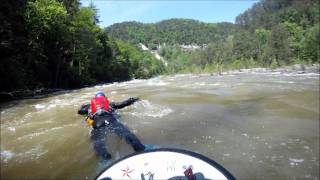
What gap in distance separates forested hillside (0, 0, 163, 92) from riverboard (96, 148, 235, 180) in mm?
20134

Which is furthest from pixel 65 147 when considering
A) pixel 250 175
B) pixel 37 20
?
pixel 37 20

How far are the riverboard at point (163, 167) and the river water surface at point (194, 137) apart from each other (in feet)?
8.09

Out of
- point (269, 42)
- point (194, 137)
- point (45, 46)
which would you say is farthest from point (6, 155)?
point (269, 42)

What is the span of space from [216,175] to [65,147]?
535 centimetres

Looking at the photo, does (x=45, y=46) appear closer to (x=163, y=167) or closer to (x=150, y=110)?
(x=150, y=110)

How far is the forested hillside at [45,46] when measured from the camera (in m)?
23.8

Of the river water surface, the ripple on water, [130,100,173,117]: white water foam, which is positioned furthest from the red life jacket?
[130,100,173,117]: white water foam

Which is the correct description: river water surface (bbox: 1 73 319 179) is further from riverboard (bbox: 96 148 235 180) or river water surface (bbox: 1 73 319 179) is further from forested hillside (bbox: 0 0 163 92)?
forested hillside (bbox: 0 0 163 92)

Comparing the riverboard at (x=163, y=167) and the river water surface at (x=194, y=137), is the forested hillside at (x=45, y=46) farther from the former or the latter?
the riverboard at (x=163, y=167)

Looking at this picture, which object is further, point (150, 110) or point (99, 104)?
point (150, 110)

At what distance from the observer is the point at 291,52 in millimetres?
88875

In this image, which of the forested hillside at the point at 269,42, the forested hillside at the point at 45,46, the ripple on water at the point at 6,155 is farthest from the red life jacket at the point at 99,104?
the forested hillside at the point at 269,42

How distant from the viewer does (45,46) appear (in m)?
32.5

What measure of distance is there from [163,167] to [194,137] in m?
4.92
